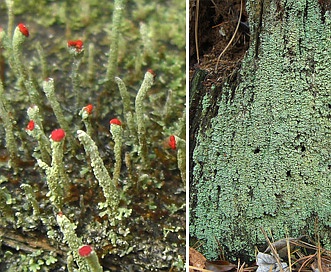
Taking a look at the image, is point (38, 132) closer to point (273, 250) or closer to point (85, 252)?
point (85, 252)

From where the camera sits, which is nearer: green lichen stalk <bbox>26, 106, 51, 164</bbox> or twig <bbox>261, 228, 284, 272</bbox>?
twig <bbox>261, 228, 284, 272</bbox>

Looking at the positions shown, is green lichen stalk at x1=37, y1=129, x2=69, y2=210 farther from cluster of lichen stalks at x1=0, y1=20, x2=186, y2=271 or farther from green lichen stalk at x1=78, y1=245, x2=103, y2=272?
green lichen stalk at x1=78, y1=245, x2=103, y2=272

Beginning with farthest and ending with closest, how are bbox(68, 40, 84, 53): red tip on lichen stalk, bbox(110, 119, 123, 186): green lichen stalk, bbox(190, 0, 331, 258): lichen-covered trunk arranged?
1. bbox(68, 40, 84, 53): red tip on lichen stalk
2. bbox(110, 119, 123, 186): green lichen stalk
3. bbox(190, 0, 331, 258): lichen-covered trunk

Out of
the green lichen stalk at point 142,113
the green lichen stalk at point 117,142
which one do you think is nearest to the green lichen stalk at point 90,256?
the green lichen stalk at point 117,142

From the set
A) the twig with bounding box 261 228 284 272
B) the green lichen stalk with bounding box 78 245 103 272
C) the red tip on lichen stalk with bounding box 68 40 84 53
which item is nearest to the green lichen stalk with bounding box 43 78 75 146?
the red tip on lichen stalk with bounding box 68 40 84 53

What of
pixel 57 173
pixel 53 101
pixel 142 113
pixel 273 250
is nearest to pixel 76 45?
pixel 53 101

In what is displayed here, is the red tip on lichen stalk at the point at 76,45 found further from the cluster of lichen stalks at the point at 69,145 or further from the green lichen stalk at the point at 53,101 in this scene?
the green lichen stalk at the point at 53,101
